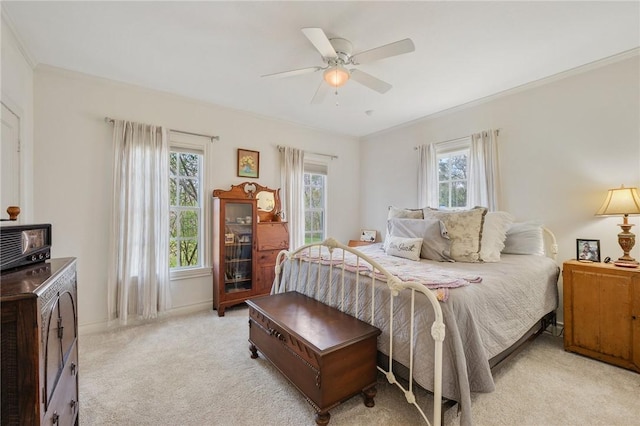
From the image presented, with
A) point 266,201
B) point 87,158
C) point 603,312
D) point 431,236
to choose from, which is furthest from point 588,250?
point 87,158

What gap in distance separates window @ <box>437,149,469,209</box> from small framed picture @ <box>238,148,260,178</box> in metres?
2.65

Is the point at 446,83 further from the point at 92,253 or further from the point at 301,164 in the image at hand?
the point at 92,253

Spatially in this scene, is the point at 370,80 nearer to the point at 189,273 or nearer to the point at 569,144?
the point at 569,144

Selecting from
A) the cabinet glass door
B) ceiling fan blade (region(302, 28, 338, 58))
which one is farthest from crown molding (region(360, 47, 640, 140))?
the cabinet glass door

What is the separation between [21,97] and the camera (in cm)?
229

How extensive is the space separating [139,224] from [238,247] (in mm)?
1132

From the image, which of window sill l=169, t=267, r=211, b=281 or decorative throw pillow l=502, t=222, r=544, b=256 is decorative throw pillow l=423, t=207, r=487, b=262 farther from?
window sill l=169, t=267, r=211, b=281

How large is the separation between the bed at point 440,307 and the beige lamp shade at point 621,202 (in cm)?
65

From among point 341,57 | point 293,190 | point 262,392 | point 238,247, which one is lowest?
point 262,392

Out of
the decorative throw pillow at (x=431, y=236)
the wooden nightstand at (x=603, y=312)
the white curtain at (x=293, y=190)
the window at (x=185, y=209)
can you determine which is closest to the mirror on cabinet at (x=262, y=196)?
the white curtain at (x=293, y=190)

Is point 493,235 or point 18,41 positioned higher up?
point 18,41

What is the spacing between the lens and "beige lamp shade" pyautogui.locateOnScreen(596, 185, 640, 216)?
2.18 meters

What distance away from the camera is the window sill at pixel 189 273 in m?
3.28

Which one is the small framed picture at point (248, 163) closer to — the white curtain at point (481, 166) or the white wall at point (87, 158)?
the white wall at point (87, 158)
